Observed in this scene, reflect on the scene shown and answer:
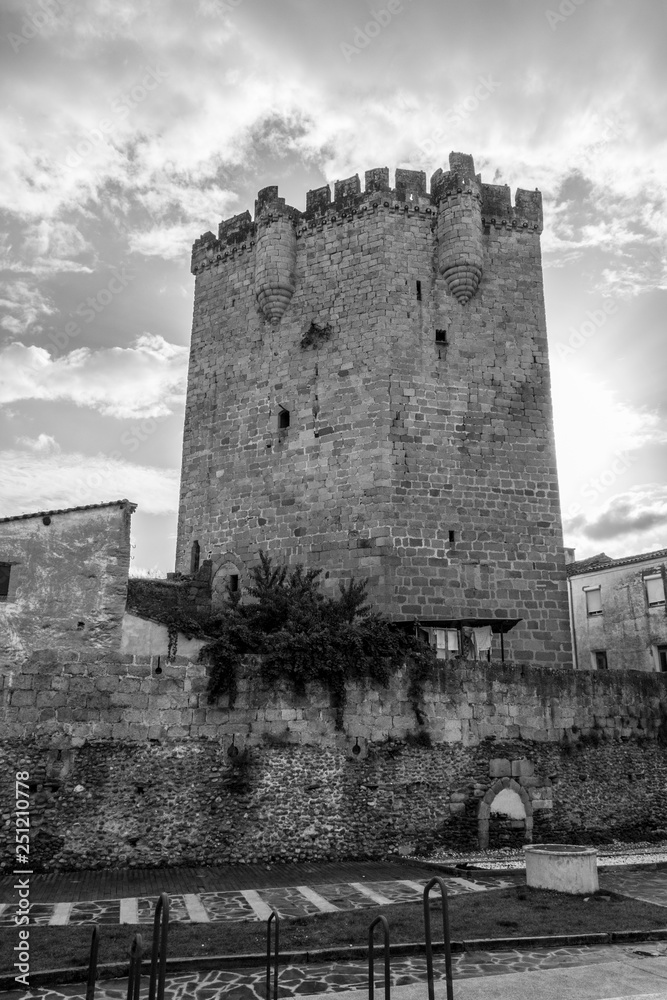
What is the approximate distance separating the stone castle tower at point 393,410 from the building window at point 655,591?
9099mm

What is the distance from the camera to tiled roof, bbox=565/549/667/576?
2597 cm

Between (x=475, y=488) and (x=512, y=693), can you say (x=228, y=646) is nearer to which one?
(x=512, y=693)

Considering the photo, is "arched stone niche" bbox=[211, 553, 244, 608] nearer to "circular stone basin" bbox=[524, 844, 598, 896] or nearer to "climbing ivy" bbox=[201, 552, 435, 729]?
"climbing ivy" bbox=[201, 552, 435, 729]

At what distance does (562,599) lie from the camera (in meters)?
18.0

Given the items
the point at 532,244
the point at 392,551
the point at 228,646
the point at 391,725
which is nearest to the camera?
the point at 228,646

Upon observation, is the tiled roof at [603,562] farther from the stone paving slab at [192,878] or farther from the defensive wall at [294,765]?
the stone paving slab at [192,878]

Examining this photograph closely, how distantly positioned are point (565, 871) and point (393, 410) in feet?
36.0

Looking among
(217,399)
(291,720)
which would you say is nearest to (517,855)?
(291,720)

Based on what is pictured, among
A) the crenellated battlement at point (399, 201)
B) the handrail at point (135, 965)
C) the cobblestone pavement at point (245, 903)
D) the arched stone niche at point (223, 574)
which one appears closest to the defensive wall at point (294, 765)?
the cobblestone pavement at point (245, 903)

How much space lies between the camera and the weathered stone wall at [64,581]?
39.0ft

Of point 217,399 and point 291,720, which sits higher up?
point 217,399

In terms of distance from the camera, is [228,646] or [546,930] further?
[228,646]

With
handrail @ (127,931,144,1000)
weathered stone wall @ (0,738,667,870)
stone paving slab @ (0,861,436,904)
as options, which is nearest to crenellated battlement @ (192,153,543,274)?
weathered stone wall @ (0,738,667,870)

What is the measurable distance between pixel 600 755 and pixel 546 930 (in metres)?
7.21
